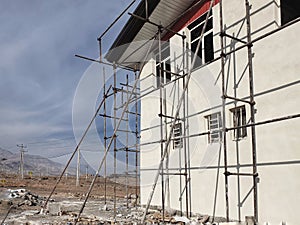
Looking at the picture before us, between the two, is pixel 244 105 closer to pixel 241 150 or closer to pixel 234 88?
pixel 234 88

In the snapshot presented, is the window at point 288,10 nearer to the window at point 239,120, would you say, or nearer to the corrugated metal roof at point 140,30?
the window at point 239,120

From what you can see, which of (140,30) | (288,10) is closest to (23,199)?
(140,30)

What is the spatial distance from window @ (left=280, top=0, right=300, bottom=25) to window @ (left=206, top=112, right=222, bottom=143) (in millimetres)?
2872

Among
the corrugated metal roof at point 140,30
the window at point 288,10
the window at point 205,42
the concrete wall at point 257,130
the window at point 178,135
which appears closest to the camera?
the concrete wall at point 257,130

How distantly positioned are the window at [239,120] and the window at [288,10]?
2.28 meters

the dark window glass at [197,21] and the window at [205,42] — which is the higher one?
the dark window glass at [197,21]

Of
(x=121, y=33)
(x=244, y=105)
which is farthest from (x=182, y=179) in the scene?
(x=121, y=33)

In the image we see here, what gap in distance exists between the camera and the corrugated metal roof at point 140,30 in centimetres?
1044

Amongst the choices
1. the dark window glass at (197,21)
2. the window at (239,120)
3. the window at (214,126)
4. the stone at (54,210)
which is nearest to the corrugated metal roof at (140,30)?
the dark window glass at (197,21)

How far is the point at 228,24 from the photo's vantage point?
799cm

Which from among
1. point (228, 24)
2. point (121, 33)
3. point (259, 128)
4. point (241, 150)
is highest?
point (121, 33)

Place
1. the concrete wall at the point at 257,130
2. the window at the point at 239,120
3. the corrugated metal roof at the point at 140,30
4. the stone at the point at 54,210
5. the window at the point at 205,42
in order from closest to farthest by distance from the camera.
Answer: the concrete wall at the point at 257,130 < the window at the point at 239,120 < the window at the point at 205,42 < the stone at the point at 54,210 < the corrugated metal roof at the point at 140,30

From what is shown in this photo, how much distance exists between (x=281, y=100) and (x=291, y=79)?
19.1 inches

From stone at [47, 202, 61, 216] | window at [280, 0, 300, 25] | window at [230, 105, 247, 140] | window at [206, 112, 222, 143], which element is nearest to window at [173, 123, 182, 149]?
window at [206, 112, 222, 143]
